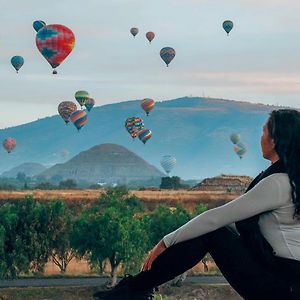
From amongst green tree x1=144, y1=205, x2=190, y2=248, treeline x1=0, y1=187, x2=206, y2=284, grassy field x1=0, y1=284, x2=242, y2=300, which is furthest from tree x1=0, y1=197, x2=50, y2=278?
green tree x1=144, y1=205, x2=190, y2=248

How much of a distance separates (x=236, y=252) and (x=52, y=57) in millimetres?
131171

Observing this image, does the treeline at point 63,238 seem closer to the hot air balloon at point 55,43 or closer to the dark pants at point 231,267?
the hot air balloon at point 55,43

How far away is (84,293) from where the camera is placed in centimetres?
6444

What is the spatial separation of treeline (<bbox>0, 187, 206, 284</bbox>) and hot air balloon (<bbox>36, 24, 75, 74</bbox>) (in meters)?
58.9

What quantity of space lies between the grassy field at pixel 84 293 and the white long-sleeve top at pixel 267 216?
2207 inches

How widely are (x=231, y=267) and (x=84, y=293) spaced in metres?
58.6

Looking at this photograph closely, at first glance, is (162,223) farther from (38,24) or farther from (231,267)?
(38,24)

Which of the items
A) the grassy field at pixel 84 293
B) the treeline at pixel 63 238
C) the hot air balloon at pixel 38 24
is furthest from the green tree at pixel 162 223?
the hot air balloon at pixel 38 24

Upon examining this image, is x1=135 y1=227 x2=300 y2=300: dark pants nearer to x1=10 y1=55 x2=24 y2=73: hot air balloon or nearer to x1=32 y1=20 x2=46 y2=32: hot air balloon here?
x1=32 y1=20 x2=46 y2=32: hot air balloon

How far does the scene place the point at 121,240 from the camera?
74.5 metres

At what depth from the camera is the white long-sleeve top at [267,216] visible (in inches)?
271

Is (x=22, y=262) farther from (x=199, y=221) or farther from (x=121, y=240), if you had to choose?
(x=199, y=221)

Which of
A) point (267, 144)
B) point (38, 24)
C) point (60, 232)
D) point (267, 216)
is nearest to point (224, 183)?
point (38, 24)

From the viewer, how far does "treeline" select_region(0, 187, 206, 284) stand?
243 ft
